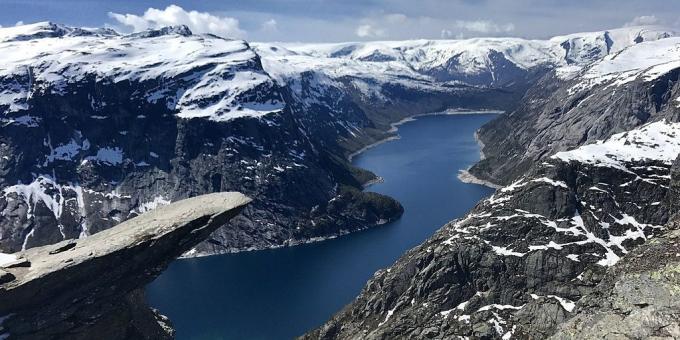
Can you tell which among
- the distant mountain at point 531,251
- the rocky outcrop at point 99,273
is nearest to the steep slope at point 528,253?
the distant mountain at point 531,251

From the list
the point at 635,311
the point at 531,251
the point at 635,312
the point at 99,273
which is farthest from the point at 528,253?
the point at 99,273

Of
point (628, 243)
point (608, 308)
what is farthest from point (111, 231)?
point (628, 243)

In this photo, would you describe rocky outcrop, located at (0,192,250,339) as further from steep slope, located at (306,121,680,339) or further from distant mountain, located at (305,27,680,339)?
steep slope, located at (306,121,680,339)

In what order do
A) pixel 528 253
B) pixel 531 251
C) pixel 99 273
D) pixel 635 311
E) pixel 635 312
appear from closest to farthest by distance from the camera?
pixel 635 312, pixel 635 311, pixel 99 273, pixel 528 253, pixel 531 251

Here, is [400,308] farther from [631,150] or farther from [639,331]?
[639,331]

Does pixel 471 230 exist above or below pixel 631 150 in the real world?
below

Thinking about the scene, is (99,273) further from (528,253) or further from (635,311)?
(528,253)

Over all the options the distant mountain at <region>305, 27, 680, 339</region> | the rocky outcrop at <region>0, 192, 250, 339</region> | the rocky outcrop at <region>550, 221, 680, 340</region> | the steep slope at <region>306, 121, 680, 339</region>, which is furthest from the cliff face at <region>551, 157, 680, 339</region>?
the steep slope at <region>306, 121, 680, 339</region>
